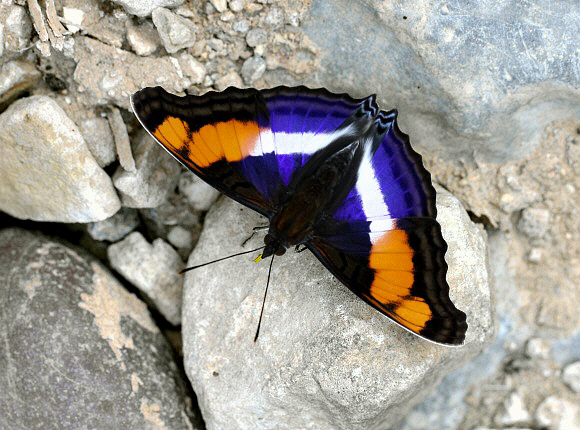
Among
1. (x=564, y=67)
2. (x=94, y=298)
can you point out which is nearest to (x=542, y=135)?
(x=564, y=67)

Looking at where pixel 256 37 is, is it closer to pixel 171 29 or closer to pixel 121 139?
pixel 171 29

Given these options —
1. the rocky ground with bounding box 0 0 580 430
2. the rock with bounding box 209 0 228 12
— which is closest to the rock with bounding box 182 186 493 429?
the rocky ground with bounding box 0 0 580 430

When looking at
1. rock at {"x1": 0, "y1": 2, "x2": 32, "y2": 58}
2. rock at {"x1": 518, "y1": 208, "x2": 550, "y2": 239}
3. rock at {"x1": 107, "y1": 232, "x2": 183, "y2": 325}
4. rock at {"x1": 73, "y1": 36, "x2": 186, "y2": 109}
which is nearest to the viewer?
rock at {"x1": 0, "y1": 2, "x2": 32, "y2": 58}

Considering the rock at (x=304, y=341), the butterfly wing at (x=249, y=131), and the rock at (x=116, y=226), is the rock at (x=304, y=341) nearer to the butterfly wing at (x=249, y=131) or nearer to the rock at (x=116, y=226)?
the butterfly wing at (x=249, y=131)

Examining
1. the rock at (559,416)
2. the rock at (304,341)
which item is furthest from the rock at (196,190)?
the rock at (559,416)

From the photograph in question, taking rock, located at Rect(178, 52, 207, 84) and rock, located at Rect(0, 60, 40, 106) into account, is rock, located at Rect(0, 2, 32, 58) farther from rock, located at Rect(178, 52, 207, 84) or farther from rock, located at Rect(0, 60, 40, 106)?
rock, located at Rect(178, 52, 207, 84)
